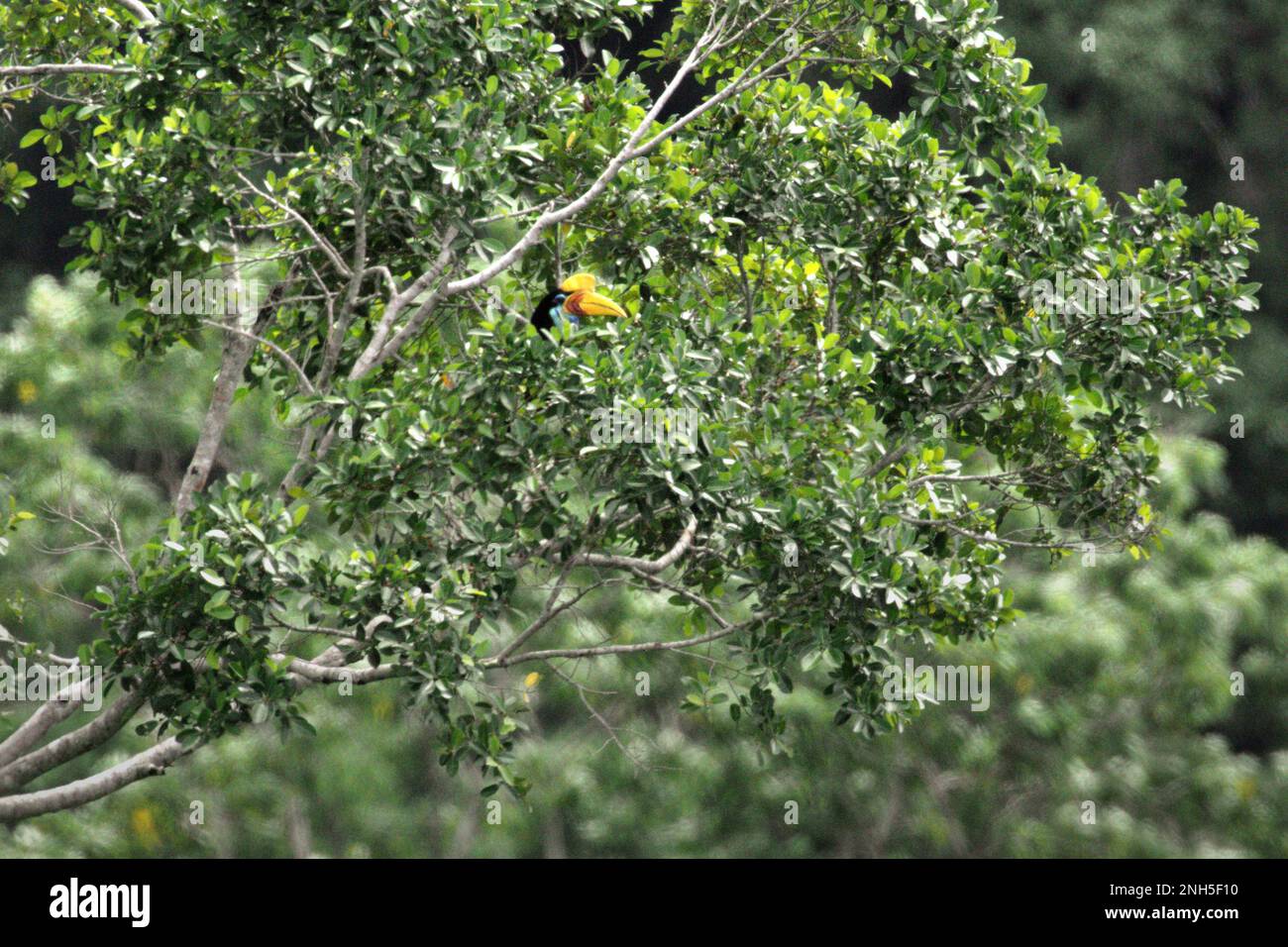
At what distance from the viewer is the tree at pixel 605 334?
5531 millimetres

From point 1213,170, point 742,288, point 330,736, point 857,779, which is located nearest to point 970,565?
point 742,288

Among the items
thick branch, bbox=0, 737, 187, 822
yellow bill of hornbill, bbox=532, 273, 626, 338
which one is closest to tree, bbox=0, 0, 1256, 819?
thick branch, bbox=0, 737, 187, 822

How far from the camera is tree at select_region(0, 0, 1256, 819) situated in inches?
218

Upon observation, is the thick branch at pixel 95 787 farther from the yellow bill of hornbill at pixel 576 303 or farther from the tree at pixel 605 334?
the yellow bill of hornbill at pixel 576 303

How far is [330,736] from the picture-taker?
11.4m

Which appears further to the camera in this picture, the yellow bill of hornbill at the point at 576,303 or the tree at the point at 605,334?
the yellow bill of hornbill at the point at 576,303

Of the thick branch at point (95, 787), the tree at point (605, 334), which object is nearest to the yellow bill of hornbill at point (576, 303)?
the tree at point (605, 334)

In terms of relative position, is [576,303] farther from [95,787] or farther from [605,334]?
[95,787]

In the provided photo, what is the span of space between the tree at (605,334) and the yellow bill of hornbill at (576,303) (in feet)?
0.54

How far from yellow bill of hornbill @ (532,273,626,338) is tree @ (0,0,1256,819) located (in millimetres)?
166

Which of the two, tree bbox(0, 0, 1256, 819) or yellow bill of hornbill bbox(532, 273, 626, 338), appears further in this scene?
yellow bill of hornbill bbox(532, 273, 626, 338)

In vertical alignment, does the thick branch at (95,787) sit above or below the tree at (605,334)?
below

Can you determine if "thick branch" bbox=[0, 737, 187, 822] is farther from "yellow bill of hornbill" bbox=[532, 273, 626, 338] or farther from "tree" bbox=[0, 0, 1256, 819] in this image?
"yellow bill of hornbill" bbox=[532, 273, 626, 338]
